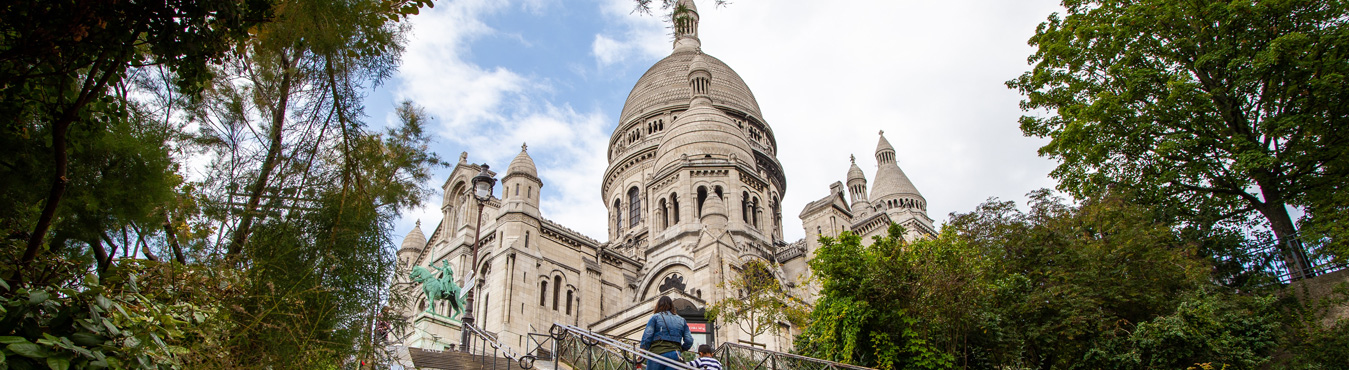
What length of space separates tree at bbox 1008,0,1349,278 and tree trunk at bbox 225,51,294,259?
15180 millimetres

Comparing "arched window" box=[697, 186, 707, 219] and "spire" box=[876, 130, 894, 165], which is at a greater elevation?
"spire" box=[876, 130, 894, 165]

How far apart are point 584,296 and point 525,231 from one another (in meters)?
3.50

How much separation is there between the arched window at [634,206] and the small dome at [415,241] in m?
10.7

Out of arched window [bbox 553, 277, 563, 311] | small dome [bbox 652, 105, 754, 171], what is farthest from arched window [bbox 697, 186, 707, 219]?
arched window [bbox 553, 277, 563, 311]

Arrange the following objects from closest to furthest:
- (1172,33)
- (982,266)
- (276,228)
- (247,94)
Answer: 1. (276,228)
2. (247,94)
3. (982,266)
4. (1172,33)

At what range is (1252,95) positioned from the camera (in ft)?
52.2

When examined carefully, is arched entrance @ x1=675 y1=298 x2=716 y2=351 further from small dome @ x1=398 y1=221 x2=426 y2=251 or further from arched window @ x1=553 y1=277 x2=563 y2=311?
small dome @ x1=398 y1=221 x2=426 y2=251

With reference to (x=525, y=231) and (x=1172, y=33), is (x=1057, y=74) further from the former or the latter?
(x=525, y=231)

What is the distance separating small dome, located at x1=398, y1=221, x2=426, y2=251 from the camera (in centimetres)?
3991

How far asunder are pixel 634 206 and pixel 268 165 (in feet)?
113

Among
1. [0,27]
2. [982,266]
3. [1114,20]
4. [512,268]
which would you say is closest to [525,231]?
[512,268]

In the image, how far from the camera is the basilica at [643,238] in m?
26.3

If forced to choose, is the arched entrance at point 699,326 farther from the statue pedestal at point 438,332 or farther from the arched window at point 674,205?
the arched window at point 674,205

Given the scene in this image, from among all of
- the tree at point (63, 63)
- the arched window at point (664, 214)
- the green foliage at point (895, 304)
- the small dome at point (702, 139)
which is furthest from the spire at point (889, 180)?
the tree at point (63, 63)
